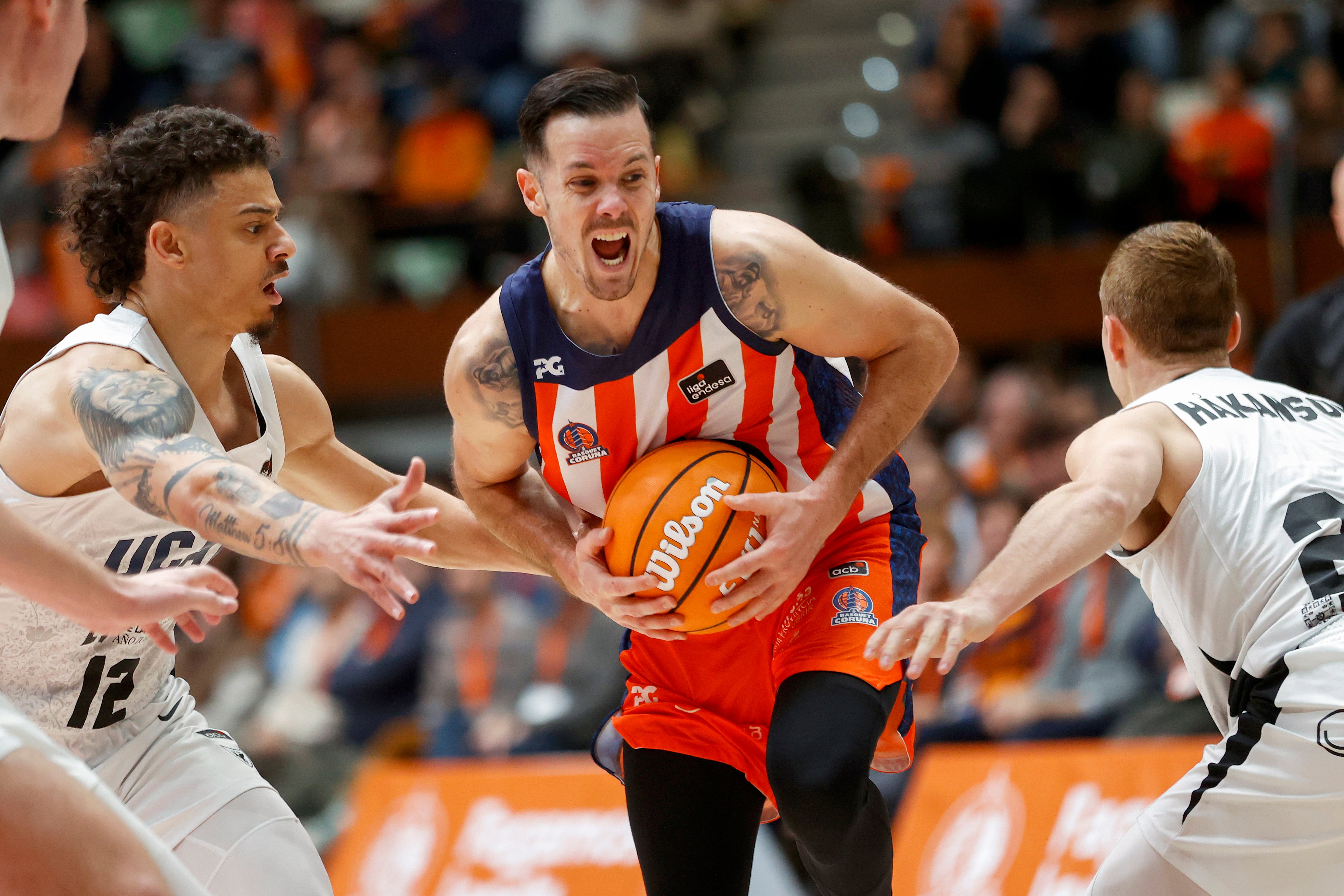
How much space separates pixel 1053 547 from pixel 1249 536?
0.62 m

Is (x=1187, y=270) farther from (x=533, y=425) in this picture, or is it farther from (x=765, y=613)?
(x=533, y=425)

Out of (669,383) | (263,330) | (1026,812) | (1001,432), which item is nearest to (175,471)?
(263,330)

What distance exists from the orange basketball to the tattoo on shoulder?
1.12 metres

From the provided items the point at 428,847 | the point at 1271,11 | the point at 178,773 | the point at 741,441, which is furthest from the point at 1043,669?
the point at 1271,11

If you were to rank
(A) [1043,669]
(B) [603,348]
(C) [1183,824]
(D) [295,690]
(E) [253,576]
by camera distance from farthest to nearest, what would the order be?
(E) [253,576] → (D) [295,690] → (A) [1043,669] → (B) [603,348] → (C) [1183,824]

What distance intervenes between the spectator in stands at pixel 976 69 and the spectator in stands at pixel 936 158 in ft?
0.25

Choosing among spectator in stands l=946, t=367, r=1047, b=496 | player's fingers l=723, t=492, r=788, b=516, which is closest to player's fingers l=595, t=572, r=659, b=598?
player's fingers l=723, t=492, r=788, b=516

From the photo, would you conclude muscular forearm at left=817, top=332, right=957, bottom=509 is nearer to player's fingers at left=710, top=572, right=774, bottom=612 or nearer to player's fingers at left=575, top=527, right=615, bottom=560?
player's fingers at left=710, top=572, right=774, bottom=612

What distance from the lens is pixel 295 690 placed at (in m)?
9.16

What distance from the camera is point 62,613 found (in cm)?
299

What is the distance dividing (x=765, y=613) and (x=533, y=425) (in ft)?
2.69

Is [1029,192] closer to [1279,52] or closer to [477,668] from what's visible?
[1279,52]

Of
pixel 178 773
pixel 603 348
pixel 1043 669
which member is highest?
pixel 603 348

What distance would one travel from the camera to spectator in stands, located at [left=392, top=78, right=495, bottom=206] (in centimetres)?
1201
